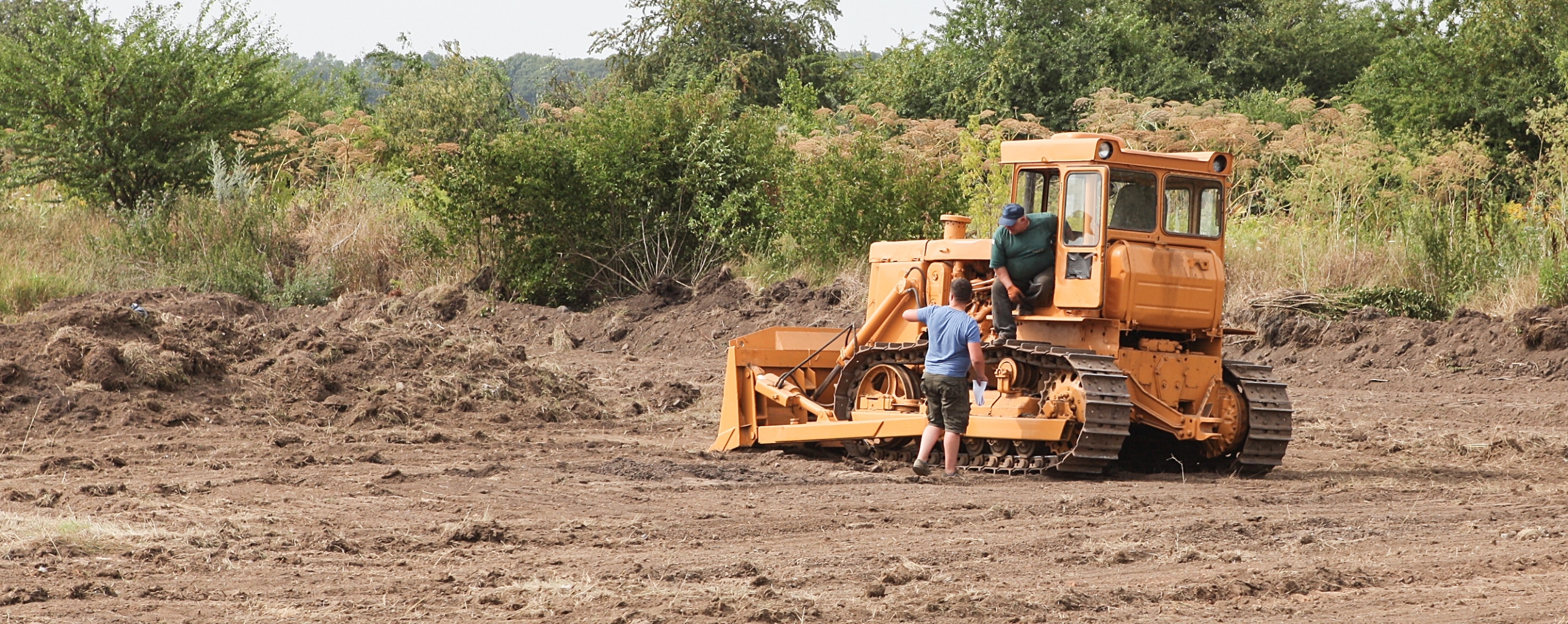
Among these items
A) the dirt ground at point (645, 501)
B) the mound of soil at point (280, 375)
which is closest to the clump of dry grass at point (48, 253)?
the mound of soil at point (280, 375)

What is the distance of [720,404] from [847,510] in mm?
6590

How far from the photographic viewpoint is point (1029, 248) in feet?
34.2

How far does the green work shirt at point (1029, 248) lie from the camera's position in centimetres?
1042

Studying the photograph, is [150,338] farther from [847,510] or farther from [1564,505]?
[1564,505]

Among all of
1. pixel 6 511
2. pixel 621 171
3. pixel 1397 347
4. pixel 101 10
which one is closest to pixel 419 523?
pixel 6 511

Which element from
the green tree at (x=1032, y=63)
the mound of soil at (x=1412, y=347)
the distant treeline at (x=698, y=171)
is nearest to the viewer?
the mound of soil at (x=1412, y=347)

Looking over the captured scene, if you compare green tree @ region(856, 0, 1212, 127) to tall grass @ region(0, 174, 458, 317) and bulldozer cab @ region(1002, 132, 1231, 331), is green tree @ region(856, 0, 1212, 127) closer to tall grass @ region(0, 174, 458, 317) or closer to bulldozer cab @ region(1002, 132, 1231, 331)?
tall grass @ region(0, 174, 458, 317)

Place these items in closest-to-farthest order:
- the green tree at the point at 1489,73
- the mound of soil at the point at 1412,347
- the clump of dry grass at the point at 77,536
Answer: the clump of dry grass at the point at 77,536
the mound of soil at the point at 1412,347
the green tree at the point at 1489,73

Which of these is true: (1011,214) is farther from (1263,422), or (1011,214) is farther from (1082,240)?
A: (1263,422)

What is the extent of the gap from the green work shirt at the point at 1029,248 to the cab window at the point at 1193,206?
819mm

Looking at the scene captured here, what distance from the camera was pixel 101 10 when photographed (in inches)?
956

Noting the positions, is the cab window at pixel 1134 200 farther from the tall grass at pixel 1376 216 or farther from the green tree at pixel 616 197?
the green tree at pixel 616 197

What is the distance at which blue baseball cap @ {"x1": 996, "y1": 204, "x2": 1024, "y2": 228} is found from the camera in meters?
10.1

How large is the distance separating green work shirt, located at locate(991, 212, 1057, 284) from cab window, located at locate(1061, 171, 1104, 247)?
0.11m
